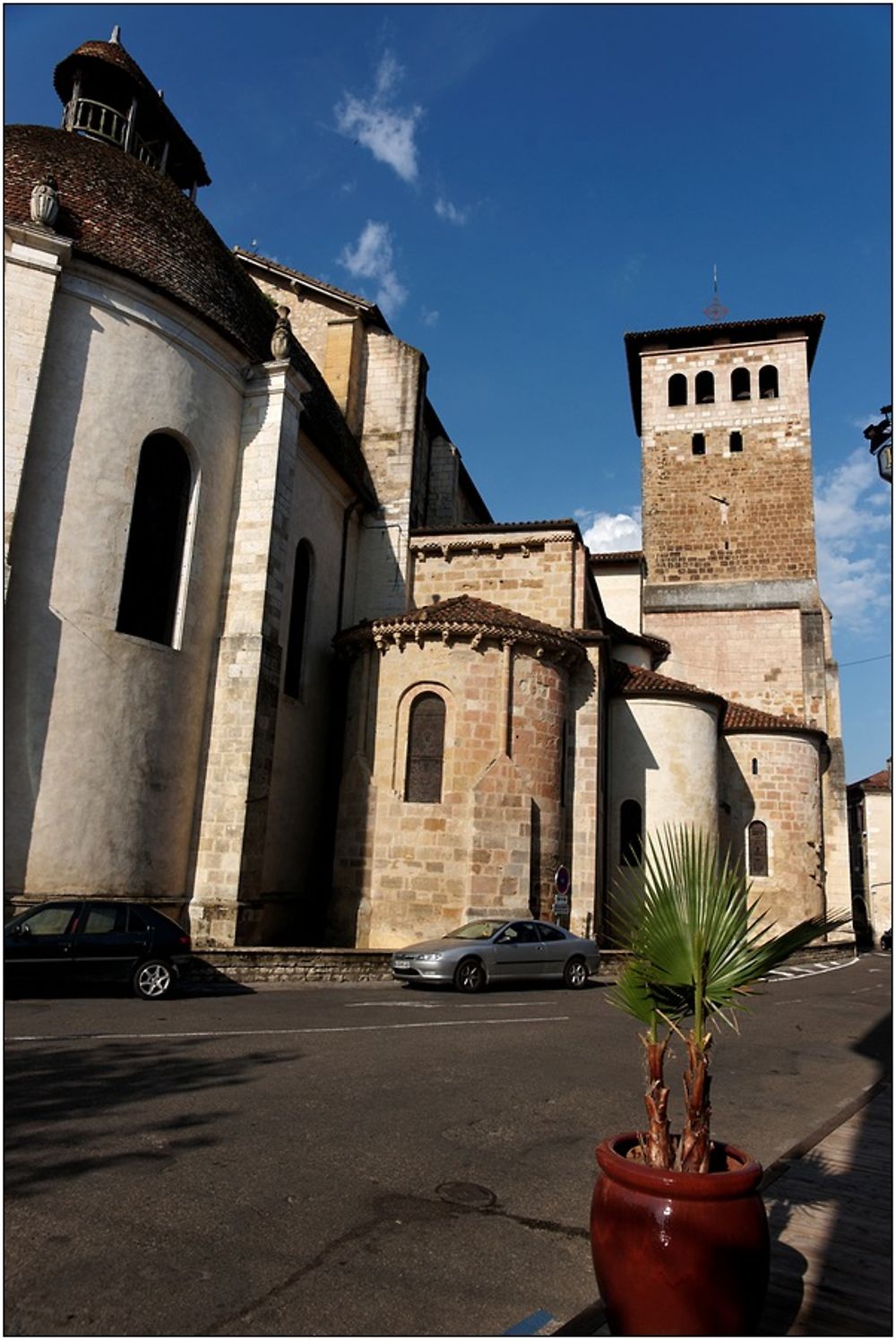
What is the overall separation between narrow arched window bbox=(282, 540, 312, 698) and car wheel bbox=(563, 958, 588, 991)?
7.88 metres

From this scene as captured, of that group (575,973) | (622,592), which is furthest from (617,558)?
(575,973)

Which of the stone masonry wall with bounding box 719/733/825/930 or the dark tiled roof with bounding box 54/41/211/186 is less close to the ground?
the dark tiled roof with bounding box 54/41/211/186

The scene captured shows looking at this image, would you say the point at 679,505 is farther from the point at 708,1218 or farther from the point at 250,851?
the point at 708,1218

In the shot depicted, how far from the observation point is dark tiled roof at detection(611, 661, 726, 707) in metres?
22.9

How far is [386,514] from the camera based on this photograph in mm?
23250

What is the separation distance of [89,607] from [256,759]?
375cm

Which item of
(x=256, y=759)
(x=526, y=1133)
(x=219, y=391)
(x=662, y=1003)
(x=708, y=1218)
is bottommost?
(x=526, y=1133)

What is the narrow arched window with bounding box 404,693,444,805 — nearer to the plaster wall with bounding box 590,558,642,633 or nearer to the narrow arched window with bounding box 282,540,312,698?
the narrow arched window with bounding box 282,540,312,698

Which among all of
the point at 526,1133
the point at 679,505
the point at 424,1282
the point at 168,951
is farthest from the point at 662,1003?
the point at 679,505

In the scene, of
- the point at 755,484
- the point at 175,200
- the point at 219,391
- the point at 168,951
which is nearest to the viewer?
the point at 168,951

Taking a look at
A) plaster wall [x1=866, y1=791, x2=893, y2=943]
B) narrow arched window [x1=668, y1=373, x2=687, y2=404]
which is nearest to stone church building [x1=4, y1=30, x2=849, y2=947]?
narrow arched window [x1=668, y1=373, x2=687, y2=404]

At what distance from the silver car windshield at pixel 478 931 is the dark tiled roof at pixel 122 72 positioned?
68.7 feet

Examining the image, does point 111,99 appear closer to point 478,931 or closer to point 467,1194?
point 478,931

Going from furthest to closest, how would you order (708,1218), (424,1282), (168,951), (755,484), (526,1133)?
(755,484) < (168,951) < (526,1133) < (424,1282) < (708,1218)
